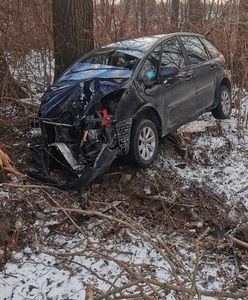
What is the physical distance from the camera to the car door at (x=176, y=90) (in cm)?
669

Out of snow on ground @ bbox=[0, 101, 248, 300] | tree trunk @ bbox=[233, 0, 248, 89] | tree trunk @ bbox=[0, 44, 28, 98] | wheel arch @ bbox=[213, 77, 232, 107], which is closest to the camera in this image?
snow on ground @ bbox=[0, 101, 248, 300]

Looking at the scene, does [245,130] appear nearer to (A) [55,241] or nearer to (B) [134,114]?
(B) [134,114]

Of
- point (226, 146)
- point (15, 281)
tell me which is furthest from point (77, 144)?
point (226, 146)

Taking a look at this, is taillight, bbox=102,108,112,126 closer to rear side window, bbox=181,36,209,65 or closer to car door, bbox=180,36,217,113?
car door, bbox=180,36,217,113

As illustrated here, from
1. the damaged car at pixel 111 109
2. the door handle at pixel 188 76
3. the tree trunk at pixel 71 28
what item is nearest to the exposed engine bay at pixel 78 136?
the damaged car at pixel 111 109

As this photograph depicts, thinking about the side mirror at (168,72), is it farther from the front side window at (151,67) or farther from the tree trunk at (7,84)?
the tree trunk at (7,84)

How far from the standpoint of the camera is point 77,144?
222 inches

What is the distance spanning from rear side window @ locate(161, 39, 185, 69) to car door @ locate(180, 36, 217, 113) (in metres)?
0.28

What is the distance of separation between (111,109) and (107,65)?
1026 millimetres

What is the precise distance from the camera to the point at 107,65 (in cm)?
653

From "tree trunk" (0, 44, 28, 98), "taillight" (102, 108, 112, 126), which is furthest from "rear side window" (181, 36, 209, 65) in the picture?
"tree trunk" (0, 44, 28, 98)

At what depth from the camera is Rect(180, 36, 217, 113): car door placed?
296 inches

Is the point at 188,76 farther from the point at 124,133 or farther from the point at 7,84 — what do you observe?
the point at 7,84

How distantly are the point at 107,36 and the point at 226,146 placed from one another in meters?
4.20
